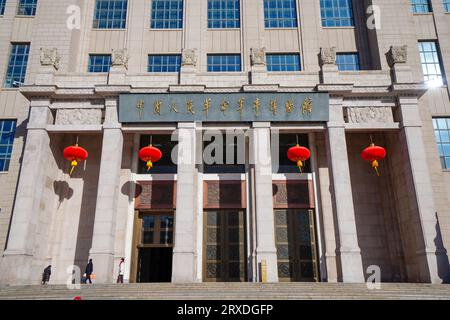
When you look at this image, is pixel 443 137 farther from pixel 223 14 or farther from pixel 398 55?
pixel 223 14

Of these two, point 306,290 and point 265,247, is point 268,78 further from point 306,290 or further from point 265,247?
point 306,290

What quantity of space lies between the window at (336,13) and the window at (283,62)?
303cm

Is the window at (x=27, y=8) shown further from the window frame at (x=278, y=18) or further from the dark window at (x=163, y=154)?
the window frame at (x=278, y=18)

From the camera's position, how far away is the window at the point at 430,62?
2034cm

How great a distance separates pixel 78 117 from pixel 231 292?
11.4 metres

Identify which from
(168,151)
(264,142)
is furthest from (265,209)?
(168,151)

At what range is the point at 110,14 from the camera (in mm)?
22516

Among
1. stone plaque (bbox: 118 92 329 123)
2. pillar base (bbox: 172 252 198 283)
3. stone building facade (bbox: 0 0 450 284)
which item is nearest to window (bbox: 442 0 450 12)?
stone building facade (bbox: 0 0 450 284)

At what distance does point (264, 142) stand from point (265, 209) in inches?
125

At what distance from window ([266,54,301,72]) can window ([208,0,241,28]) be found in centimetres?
300

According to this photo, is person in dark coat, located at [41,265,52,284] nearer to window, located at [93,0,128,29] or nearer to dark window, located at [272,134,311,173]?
dark window, located at [272,134,311,173]

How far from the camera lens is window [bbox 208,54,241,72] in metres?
21.2

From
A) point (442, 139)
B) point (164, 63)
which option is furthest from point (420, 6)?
point (164, 63)

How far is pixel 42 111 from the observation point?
57.5ft
